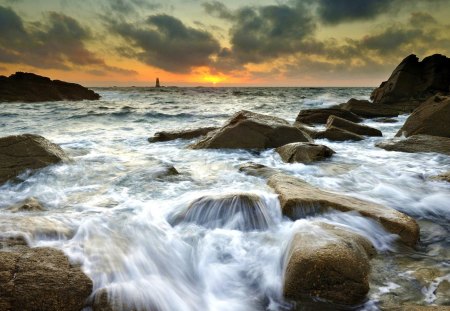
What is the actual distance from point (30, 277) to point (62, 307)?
34 centimetres

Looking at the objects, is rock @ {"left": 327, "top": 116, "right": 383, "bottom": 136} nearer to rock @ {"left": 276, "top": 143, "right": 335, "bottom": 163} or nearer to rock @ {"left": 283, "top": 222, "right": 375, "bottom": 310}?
rock @ {"left": 276, "top": 143, "right": 335, "bottom": 163}

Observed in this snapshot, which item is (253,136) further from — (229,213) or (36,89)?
(36,89)

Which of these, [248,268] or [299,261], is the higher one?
[299,261]

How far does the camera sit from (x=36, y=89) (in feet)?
170

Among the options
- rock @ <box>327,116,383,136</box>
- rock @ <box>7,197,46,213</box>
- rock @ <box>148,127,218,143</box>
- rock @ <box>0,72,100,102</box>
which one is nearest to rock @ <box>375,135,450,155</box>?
rock @ <box>327,116,383,136</box>

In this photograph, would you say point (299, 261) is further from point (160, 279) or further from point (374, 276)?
point (160, 279)

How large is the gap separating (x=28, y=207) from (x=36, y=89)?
179 ft

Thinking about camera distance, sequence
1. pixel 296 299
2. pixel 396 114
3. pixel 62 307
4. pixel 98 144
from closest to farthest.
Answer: pixel 62 307
pixel 296 299
pixel 98 144
pixel 396 114

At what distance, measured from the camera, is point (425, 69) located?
2636cm

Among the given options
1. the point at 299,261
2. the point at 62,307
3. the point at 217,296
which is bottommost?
the point at 217,296

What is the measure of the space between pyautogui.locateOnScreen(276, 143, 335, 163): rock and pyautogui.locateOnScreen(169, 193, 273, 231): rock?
10.7 ft

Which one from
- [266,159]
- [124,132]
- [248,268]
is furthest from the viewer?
[124,132]

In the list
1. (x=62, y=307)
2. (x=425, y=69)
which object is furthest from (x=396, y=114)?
(x=62, y=307)

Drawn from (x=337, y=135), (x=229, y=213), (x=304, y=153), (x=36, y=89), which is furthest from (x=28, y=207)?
(x=36, y=89)
